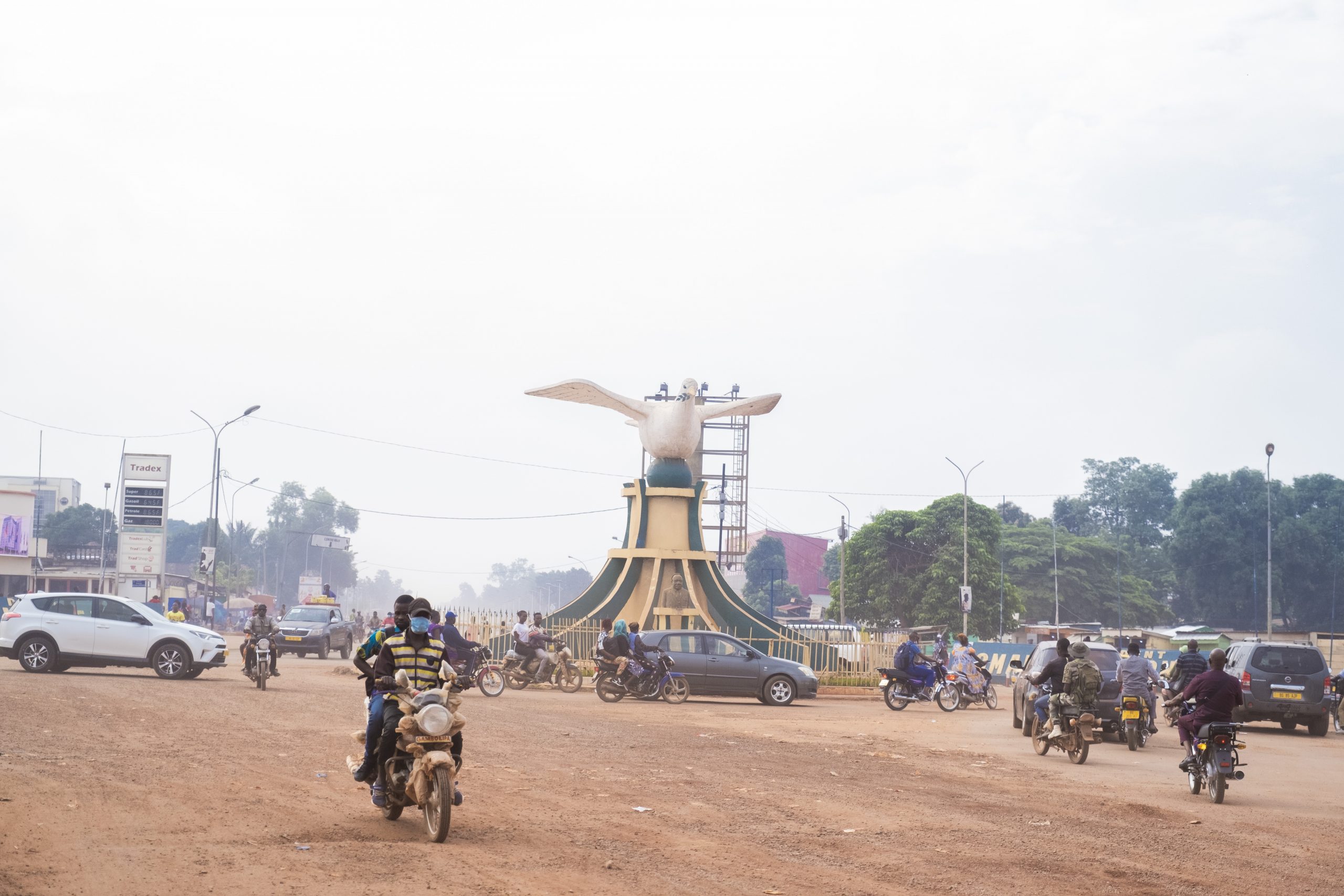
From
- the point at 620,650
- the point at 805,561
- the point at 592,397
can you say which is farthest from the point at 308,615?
the point at 805,561

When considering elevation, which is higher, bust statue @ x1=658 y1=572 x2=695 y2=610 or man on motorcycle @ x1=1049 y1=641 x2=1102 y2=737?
bust statue @ x1=658 y1=572 x2=695 y2=610

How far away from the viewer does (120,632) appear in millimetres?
23641

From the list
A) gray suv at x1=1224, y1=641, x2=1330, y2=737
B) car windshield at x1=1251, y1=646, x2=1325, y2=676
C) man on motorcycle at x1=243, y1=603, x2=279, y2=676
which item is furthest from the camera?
man on motorcycle at x1=243, y1=603, x2=279, y2=676

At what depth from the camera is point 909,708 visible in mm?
26812

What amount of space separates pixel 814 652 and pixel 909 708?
20.7 feet

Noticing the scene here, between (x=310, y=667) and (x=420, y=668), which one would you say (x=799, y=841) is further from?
(x=310, y=667)

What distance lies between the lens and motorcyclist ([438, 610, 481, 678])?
2205 cm

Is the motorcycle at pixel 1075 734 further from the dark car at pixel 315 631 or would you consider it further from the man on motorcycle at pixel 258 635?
the dark car at pixel 315 631

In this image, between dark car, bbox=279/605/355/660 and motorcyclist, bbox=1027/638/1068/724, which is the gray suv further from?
dark car, bbox=279/605/355/660

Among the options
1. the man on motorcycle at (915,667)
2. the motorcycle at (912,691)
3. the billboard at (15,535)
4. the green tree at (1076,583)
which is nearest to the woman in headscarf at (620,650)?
the motorcycle at (912,691)

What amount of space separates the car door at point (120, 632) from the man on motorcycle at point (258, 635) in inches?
77.7

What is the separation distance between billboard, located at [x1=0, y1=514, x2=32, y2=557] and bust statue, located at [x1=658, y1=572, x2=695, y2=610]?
1691 inches

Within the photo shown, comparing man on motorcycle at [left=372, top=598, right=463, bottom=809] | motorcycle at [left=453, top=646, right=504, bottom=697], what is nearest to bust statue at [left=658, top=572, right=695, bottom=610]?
motorcycle at [left=453, top=646, right=504, bottom=697]

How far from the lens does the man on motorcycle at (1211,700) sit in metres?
12.5
